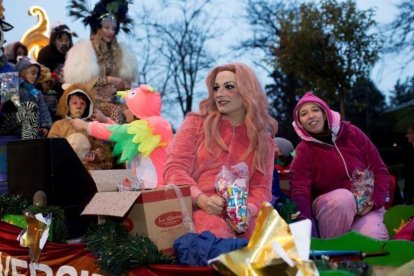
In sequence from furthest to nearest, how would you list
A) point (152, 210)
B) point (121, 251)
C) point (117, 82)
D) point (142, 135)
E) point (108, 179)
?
point (117, 82) → point (142, 135) → point (108, 179) → point (152, 210) → point (121, 251)

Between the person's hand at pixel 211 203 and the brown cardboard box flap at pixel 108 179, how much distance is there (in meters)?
0.81

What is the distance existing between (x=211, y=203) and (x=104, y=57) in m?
3.64

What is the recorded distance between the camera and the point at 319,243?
3.24 metres

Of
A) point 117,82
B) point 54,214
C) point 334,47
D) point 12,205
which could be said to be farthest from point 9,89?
point 334,47

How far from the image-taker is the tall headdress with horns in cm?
650

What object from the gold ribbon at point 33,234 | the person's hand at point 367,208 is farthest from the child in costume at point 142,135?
the person's hand at point 367,208

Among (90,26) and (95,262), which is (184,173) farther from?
(90,26)

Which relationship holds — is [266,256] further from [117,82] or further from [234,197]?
[117,82]

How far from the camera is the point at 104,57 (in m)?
6.39

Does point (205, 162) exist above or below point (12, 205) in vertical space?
above

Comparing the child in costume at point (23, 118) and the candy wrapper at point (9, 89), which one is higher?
the candy wrapper at point (9, 89)

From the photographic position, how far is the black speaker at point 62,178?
380 centimetres

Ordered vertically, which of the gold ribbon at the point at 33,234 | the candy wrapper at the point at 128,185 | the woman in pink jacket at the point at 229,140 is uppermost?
the woman in pink jacket at the point at 229,140

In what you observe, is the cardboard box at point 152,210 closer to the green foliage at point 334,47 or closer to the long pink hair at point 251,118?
the long pink hair at point 251,118
